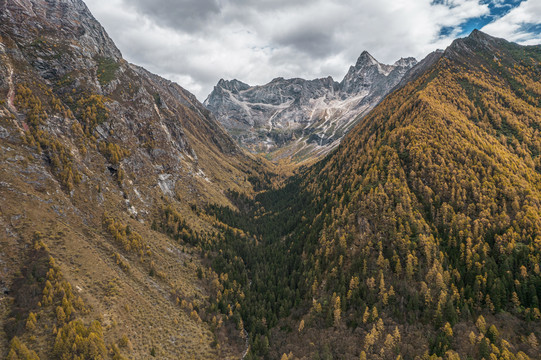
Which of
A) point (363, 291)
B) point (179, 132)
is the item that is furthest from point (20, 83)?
point (363, 291)

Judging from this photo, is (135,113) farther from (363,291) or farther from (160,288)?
(363,291)

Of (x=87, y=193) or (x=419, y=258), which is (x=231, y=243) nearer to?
(x=87, y=193)

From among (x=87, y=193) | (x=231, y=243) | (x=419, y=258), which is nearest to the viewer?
(x=419, y=258)

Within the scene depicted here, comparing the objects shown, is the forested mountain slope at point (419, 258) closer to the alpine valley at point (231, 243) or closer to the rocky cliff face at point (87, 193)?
the alpine valley at point (231, 243)

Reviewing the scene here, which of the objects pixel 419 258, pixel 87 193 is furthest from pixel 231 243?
pixel 419 258

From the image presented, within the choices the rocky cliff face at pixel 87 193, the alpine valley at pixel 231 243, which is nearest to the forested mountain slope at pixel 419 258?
the alpine valley at pixel 231 243

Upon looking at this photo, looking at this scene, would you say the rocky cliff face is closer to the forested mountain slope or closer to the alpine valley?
the alpine valley

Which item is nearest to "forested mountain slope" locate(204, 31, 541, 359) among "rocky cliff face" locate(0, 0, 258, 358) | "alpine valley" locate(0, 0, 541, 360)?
"alpine valley" locate(0, 0, 541, 360)
